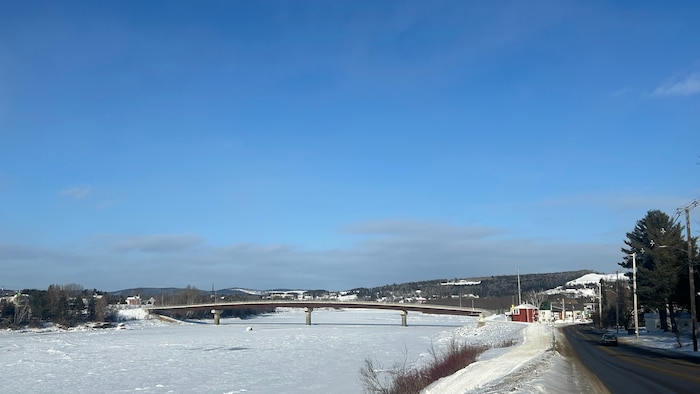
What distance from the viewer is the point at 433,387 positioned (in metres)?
21.7

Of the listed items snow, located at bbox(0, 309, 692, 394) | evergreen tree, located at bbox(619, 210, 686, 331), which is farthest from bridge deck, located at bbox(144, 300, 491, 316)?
snow, located at bbox(0, 309, 692, 394)

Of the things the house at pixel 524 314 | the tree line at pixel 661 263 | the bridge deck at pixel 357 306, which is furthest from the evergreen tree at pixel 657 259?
the bridge deck at pixel 357 306

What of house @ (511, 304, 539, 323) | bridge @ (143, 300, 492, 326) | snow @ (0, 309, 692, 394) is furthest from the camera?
bridge @ (143, 300, 492, 326)

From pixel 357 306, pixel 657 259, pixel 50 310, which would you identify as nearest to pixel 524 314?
pixel 357 306

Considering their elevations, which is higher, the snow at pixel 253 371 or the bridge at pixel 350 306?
the snow at pixel 253 371

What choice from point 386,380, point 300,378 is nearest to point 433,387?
point 386,380

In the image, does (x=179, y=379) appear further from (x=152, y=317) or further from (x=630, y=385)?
(x=152, y=317)

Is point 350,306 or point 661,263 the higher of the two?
point 661,263

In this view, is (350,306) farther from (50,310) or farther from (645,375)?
(645,375)

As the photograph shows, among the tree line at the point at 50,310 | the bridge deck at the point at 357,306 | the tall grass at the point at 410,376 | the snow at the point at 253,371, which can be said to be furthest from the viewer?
the bridge deck at the point at 357,306

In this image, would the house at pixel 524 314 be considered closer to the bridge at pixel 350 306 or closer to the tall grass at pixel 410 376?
the bridge at pixel 350 306

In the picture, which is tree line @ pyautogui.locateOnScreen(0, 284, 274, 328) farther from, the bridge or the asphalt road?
the asphalt road

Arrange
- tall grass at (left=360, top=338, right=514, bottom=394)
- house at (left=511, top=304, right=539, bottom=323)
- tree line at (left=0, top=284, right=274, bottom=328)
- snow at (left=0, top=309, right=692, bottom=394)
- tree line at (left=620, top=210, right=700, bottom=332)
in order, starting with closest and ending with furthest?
tall grass at (left=360, top=338, right=514, bottom=394), snow at (left=0, top=309, right=692, bottom=394), tree line at (left=620, top=210, right=700, bottom=332), house at (left=511, top=304, right=539, bottom=323), tree line at (left=0, top=284, right=274, bottom=328)

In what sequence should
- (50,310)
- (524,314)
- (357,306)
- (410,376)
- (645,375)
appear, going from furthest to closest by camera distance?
(357,306) < (50,310) < (524,314) < (645,375) < (410,376)
